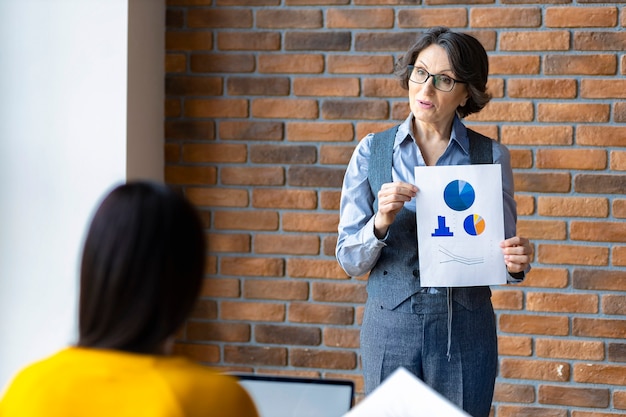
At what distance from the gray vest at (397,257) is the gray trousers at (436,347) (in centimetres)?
3

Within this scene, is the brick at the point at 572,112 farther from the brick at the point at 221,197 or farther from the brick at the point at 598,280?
the brick at the point at 221,197

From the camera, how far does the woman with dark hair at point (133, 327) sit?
0.85 m

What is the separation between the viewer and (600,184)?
8.32 ft

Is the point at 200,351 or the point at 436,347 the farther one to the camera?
the point at 200,351

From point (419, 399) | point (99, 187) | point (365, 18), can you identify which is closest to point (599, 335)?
point (365, 18)

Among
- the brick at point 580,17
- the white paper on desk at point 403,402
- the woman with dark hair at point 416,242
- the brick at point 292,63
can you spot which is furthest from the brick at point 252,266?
the white paper on desk at point 403,402

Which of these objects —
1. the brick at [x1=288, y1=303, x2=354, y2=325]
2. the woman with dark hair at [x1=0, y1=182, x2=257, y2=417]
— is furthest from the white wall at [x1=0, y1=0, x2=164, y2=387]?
the woman with dark hair at [x1=0, y1=182, x2=257, y2=417]

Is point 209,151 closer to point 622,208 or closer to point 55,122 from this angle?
point 55,122

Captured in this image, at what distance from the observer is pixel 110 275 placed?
88 centimetres

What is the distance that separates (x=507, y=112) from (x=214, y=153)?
1.08 m

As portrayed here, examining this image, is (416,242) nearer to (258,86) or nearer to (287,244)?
(287,244)

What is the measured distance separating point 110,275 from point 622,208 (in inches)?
83.1

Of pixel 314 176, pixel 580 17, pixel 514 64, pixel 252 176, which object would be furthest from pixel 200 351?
pixel 580 17

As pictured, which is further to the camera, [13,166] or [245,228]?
[245,228]
